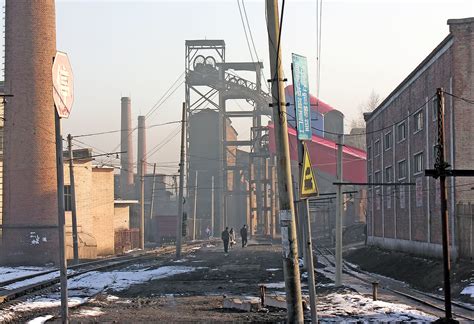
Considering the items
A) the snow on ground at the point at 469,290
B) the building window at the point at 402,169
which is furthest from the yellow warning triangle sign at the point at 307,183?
the building window at the point at 402,169

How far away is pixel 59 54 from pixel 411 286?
19317mm

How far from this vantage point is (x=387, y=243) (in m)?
43.0

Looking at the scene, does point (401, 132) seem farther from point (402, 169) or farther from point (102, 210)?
point (102, 210)

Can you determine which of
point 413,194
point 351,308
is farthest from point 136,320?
point 413,194

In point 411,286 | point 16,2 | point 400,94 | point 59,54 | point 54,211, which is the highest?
point 16,2

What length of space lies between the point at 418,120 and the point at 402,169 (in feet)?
16.4

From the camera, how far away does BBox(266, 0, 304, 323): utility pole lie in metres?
11.2

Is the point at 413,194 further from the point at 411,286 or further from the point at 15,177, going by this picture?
the point at 15,177

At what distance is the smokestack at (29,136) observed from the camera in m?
38.2

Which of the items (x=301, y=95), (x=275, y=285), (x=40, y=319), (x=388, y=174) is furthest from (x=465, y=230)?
(x=388, y=174)

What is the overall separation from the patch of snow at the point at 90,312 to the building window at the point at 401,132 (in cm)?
2444

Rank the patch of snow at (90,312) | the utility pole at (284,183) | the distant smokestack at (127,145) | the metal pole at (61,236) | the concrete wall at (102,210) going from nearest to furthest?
the metal pole at (61,236), the utility pole at (284,183), the patch of snow at (90,312), the concrete wall at (102,210), the distant smokestack at (127,145)

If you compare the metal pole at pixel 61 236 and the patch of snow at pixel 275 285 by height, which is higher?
the metal pole at pixel 61 236

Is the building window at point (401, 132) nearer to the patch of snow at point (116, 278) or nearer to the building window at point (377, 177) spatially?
the building window at point (377, 177)
